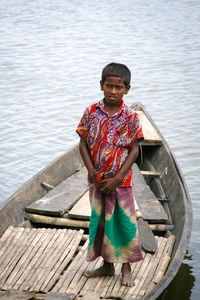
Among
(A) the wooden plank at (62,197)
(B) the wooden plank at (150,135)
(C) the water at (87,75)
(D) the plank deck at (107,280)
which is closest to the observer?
(D) the plank deck at (107,280)

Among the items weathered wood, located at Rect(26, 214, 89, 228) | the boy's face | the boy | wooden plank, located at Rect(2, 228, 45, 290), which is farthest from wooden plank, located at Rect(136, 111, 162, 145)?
the boy's face

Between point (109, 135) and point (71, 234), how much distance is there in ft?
4.57

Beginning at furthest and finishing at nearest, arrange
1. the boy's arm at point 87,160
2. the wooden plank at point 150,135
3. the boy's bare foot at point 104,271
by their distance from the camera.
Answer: the wooden plank at point 150,135 → the boy's bare foot at point 104,271 → the boy's arm at point 87,160

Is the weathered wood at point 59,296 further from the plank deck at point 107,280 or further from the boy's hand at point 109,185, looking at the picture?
the boy's hand at point 109,185

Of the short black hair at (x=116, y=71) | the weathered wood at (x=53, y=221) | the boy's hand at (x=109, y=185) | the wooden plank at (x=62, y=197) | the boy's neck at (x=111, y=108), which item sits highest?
the short black hair at (x=116, y=71)

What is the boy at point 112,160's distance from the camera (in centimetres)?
309

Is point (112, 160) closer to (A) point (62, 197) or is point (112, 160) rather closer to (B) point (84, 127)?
(B) point (84, 127)

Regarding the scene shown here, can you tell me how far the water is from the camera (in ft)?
25.4

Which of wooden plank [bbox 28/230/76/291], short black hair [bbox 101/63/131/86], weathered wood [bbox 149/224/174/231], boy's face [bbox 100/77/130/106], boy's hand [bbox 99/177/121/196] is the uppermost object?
short black hair [bbox 101/63/131/86]

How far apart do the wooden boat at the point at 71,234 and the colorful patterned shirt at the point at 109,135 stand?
83 cm

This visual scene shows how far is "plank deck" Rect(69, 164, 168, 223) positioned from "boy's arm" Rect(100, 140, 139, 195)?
1.25 metres

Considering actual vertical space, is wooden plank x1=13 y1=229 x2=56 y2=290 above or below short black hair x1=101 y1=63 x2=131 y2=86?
below

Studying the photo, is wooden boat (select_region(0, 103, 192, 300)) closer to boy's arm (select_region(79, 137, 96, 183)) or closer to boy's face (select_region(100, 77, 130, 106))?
boy's arm (select_region(79, 137, 96, 183))

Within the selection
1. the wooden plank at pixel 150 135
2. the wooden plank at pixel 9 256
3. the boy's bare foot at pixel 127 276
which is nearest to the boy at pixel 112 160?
the boy's bare foot at pixel 127 276
